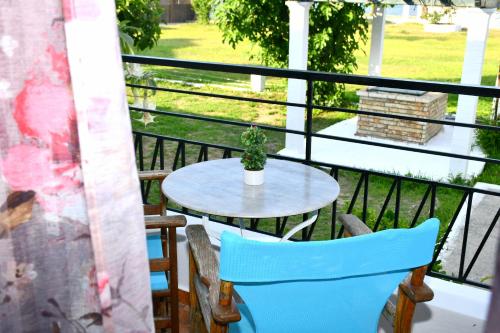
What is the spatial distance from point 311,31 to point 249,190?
29.2 feet

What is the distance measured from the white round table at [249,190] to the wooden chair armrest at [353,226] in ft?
0.28

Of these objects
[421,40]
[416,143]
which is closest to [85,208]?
[416,143]

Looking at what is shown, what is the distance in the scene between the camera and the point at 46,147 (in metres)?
0.93

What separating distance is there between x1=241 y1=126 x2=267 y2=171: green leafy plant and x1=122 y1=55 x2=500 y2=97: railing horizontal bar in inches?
22.5

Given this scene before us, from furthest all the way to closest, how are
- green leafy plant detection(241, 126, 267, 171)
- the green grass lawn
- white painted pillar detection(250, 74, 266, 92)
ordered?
1. white painted pillar detection(250, 74, 266, 92)
2. the green grass lawn
3. green leafy plant detection(241, 126, 267, 171)

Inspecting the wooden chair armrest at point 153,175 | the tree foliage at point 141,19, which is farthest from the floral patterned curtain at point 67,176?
the tree foliage at point 141,19

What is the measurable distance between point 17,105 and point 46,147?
0.25ft

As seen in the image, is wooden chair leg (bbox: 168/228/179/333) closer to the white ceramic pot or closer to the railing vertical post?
the white ceramic pot

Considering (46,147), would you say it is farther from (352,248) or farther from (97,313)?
(352,248)

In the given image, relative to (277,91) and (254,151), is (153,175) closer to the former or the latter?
(254,151)

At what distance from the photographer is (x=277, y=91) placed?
12836 mm

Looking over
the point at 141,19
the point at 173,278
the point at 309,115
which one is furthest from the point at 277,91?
the point at 173,278

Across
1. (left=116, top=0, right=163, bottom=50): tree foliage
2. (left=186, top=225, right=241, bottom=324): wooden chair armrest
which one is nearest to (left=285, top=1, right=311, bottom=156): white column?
(left=116, top=0, right=163, bottom=50): tree foliage

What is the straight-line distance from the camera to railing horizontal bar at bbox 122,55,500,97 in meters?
2.36
